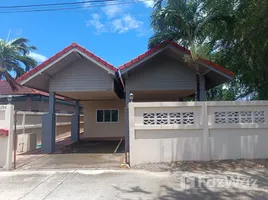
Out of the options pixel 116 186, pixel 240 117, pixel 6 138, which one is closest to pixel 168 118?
pixel 240 117

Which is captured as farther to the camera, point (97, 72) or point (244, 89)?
point (244, 89)

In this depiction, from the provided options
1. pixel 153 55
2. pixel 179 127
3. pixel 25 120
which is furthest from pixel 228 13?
pixel 25 120

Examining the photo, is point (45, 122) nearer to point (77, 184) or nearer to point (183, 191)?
point (77, 184)

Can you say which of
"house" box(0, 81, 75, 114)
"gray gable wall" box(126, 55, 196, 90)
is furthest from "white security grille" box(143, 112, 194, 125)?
"house" box(0, 81, 75, 114)

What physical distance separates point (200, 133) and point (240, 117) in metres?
1.35

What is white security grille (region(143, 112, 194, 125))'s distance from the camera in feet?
26.6

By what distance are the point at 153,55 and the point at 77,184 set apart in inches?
217

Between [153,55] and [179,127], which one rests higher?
[153,55]

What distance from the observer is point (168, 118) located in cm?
812

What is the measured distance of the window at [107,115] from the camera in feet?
60.2

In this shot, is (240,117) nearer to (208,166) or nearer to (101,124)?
(208,166)

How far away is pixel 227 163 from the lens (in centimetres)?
768

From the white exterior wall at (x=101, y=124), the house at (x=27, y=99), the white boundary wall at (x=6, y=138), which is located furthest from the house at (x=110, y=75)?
the white exterior wall at (x=101, y=124)

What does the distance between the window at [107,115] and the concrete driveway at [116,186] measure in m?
10.8
